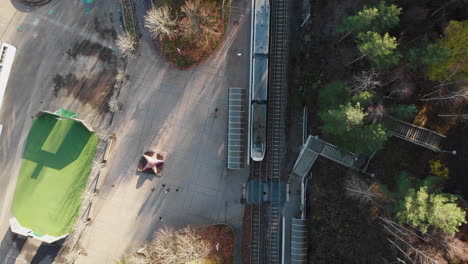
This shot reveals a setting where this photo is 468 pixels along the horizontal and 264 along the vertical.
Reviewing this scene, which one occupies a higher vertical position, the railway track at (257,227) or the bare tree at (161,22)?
the bare tree at (161,22)

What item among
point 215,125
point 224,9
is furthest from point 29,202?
point 224,9

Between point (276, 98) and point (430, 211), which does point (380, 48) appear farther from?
point (430, 211)

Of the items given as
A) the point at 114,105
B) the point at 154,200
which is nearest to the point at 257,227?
the point at 154,200

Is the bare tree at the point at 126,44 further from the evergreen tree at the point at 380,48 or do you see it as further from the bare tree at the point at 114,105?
the evergreen tree at the point at 380,48

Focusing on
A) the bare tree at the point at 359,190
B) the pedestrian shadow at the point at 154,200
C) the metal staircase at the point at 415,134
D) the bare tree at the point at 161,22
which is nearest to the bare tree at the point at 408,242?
the bare tree at the point at 359,190

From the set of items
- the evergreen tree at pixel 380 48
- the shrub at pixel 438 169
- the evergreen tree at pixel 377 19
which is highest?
the evergreen tree at pixel 377 19

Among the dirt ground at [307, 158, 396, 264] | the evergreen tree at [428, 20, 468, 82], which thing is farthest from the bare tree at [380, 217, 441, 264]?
the evergreen tree at [428, 20, 468, 82]
